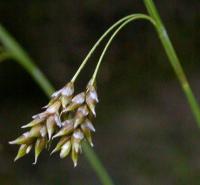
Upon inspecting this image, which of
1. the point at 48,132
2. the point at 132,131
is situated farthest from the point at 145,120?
the point at 48,132

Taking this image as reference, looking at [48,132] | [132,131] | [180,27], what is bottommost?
[132,131]

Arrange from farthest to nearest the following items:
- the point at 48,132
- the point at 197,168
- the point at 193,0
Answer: the point at 193,0
the point at 197,168
the point at 48,132

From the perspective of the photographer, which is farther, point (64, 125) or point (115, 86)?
point (115, 86)

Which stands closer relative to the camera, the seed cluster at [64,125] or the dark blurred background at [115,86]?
the seed cluster at [64,125]

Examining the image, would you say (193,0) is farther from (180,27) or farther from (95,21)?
(95,21)

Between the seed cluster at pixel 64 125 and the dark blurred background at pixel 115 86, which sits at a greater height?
the seed cluster at pixel 64 125

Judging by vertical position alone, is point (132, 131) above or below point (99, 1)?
below
